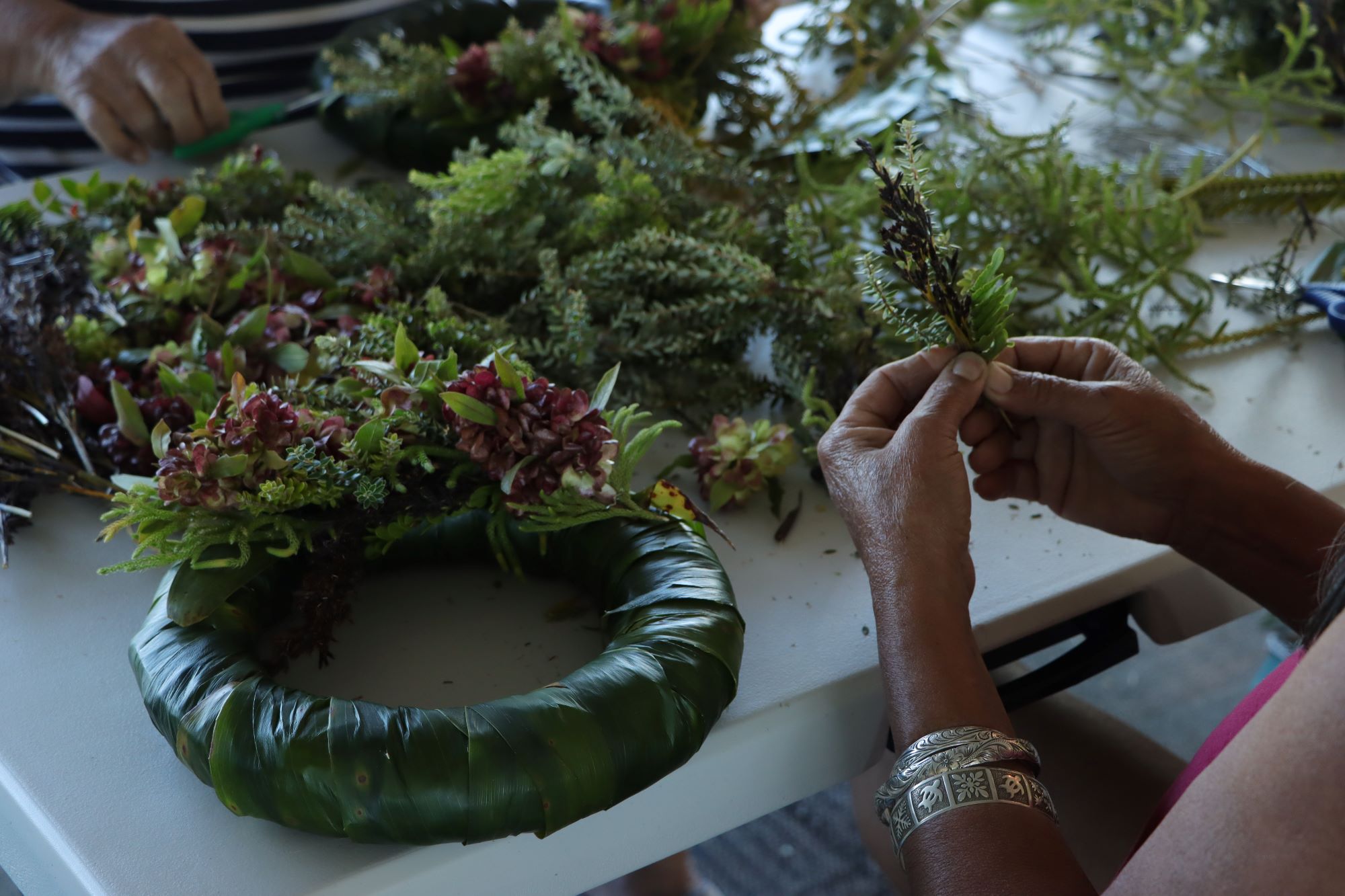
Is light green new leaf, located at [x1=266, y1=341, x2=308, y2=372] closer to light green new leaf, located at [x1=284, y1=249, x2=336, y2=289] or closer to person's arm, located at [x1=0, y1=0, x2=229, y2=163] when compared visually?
light green new leaf, located at [x1=284, y1=249, x2=336, y2=289]

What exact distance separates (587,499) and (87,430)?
493mm

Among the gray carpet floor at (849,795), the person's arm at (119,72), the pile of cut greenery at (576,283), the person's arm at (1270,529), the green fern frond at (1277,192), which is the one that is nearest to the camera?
the person's arm at (1270,529)

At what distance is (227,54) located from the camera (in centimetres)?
172

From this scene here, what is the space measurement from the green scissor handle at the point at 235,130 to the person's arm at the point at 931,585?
1.10 m

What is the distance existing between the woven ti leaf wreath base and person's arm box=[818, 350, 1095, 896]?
4.3 inches

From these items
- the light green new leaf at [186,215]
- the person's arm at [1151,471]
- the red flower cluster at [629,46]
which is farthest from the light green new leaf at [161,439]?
the red flower cluster at [629,46]

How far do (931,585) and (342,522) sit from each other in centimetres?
39

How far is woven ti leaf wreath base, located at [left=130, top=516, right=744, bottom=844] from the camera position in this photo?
574 mm

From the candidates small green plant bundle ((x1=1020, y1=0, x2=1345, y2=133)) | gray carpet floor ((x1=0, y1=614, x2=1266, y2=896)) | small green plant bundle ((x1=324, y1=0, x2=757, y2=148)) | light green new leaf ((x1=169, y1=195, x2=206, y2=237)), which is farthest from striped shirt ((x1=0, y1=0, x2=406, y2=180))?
small green plant bundle ((x1=1020, y1=0, x2=1345, y2=133))

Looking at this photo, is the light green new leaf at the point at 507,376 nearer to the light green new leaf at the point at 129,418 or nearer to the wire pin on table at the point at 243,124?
the light green new leaf at the point at 129,418

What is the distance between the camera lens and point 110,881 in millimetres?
583

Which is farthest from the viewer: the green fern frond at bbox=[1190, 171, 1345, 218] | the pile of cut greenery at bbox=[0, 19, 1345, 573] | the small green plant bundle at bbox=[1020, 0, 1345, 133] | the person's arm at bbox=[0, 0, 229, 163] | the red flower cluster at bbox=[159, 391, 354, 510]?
the small green plant bundle at bbox=[1020, 0, 1345, 133]

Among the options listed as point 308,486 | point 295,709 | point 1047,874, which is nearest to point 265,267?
point 308,486

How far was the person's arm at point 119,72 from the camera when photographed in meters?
1.41
